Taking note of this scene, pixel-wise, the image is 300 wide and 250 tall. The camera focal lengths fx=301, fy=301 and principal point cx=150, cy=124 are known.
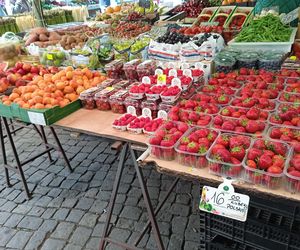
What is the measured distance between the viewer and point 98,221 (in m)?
2.92

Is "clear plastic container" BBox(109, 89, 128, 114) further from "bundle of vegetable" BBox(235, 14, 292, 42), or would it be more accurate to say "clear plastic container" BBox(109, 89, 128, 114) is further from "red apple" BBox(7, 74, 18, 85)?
"bundle of vegetable" BBox(235, 14, 292, 42)

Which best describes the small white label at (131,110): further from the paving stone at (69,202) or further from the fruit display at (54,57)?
the fruit display at (54,57)

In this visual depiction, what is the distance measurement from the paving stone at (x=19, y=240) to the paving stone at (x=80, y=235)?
0.44 meters

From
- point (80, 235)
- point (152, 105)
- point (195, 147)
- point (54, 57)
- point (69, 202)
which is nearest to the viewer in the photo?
point (195, 147)

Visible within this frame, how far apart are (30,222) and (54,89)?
Answer: 4.42ft

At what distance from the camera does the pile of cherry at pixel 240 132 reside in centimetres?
155

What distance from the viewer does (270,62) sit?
9.69ft

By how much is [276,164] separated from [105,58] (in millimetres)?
2632

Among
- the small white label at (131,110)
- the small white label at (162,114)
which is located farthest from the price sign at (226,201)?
the small white label at (131,110)

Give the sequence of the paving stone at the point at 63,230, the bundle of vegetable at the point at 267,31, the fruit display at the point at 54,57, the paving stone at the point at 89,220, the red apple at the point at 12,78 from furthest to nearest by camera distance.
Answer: the fruit display at the point at 54,57, the bundle of vegetable at the point at 267,31, the red apple at the point at 12,78, the paving stone at the point at 89,220, the paving stone at the point at 63,230

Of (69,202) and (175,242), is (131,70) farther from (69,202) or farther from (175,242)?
(175,242)

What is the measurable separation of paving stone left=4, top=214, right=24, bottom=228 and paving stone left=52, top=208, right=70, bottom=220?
1.16 feet

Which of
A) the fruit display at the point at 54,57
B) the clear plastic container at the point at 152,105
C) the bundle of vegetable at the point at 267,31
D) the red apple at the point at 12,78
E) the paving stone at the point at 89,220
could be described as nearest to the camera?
the clear plastic container at the point at 152,105

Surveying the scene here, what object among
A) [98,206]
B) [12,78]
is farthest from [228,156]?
[12,78]
